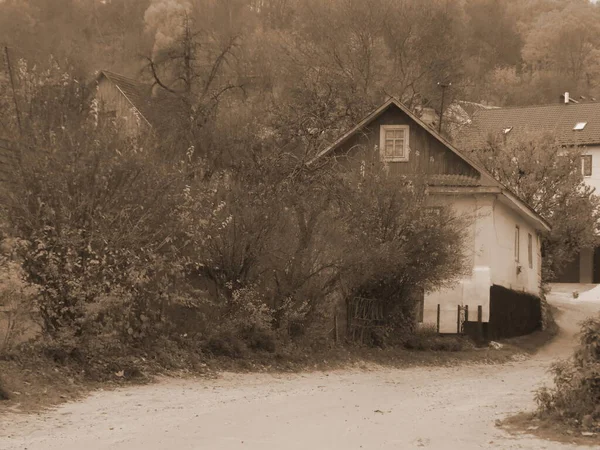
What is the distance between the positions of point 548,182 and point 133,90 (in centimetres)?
1744

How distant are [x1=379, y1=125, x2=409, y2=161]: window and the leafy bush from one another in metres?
19.3

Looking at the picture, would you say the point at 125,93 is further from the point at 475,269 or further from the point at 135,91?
the point at 475,269

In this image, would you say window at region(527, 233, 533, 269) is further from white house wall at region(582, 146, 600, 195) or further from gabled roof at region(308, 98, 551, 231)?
white house wall at region(582, 146, 600, 195)

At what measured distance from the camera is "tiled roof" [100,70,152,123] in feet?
121

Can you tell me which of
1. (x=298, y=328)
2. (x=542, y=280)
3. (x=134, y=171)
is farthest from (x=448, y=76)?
(x=134, y=171)

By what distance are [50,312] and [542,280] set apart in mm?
29833

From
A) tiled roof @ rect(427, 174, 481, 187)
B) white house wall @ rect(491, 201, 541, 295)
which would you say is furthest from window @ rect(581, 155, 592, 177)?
tiled roof @ rect(427, 174, 481, 187)

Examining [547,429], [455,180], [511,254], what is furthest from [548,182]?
[547,429]

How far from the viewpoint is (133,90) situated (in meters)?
42.0

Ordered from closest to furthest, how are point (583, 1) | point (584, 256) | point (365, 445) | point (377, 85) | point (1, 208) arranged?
point (365, 445), point (1, 208), point (377, 85), point (584, 256), point (583, 1)

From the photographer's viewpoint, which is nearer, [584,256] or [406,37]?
[406,37]

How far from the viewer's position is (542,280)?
42.1 m

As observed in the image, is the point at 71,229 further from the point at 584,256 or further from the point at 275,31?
the point at 584,256

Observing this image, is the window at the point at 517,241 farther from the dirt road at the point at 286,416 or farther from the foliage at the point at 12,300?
the foliage at the point at 12,300
